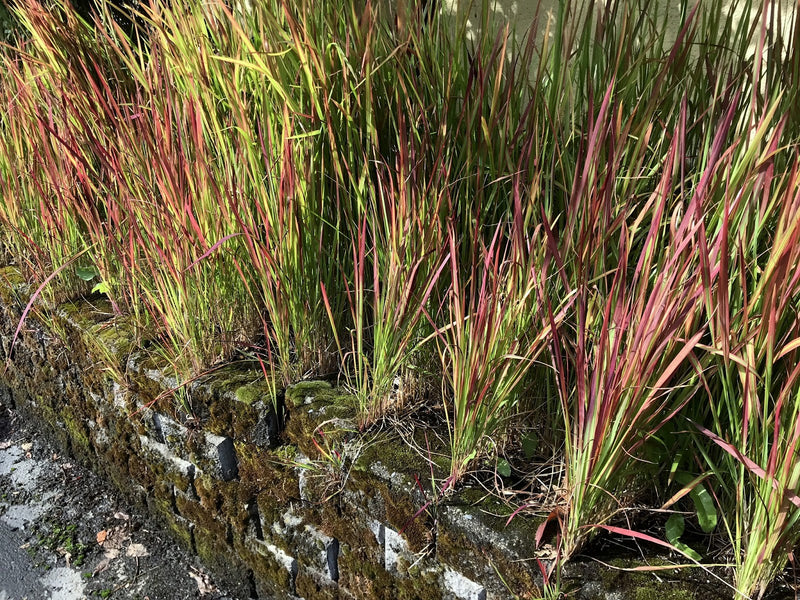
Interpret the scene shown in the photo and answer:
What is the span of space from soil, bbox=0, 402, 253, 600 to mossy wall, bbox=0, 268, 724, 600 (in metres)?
0.08

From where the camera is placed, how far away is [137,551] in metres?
2.20

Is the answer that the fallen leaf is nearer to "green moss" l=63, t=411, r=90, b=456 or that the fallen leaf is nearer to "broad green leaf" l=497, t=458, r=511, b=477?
"green moss" l=63, t=411, r=90, b=456

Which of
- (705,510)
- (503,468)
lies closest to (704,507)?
(705,510)

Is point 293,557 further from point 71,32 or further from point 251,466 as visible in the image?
point 71,32

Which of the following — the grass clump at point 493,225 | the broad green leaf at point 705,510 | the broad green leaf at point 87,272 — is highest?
the grass clump at point 493,225

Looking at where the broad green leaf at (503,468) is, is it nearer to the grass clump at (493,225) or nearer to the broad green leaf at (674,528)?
the grass clump at (493,225)

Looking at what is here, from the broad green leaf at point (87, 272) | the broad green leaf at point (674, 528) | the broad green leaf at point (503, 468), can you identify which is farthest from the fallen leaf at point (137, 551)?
the broad green leaf at point (674, 528)

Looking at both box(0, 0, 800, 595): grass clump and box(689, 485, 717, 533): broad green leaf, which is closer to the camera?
box(0, 0, 800, 595): grass clump

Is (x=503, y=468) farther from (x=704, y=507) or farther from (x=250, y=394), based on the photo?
(x=250, y=394)

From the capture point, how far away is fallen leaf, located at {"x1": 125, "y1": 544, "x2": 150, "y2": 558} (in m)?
2.19

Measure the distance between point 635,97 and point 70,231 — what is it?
6.67 feet

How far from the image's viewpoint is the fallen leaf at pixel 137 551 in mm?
2189

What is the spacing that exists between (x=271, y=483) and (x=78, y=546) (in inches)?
36.9

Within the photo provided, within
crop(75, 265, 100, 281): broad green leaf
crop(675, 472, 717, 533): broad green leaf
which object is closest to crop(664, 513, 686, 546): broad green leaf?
crop(675, 472, 717, 533): broad green leaf
